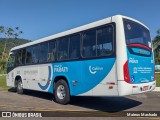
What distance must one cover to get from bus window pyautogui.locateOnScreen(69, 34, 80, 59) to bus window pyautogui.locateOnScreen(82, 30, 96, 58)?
0.39 m

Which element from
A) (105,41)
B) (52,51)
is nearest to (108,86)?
(105,41)

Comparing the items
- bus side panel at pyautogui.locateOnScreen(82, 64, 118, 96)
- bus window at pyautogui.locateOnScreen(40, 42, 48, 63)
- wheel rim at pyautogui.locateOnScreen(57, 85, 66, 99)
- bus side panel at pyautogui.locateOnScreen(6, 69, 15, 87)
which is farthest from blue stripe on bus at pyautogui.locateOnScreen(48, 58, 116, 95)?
bus side panel at pyautogui.locateOnScreen(6, 69, 15, 87)

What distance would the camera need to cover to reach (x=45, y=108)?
10336mm

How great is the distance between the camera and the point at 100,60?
9266 millimetres

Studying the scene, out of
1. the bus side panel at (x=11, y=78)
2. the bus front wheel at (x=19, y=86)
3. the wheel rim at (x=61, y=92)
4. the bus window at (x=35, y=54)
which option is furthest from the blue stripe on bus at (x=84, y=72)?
the bus side panel at (x=11, y=78)

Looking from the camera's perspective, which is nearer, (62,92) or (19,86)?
(62,92)

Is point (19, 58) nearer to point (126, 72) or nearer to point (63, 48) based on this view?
point (63, 48)

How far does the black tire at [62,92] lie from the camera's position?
36.1 ft

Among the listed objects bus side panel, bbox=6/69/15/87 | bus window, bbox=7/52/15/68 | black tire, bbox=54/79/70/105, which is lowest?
black tire, bbox=54/79/70/105

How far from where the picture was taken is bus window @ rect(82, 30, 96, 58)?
380 inches

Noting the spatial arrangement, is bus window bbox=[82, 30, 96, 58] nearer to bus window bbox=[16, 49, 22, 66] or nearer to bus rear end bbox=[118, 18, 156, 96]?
bus rear end bbox=[118, 18, 156, 96]

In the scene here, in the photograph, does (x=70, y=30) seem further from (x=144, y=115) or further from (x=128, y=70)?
(x=144, y=115)

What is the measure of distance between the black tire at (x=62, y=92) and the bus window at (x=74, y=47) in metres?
1.28

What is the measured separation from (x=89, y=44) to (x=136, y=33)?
1768 mm
